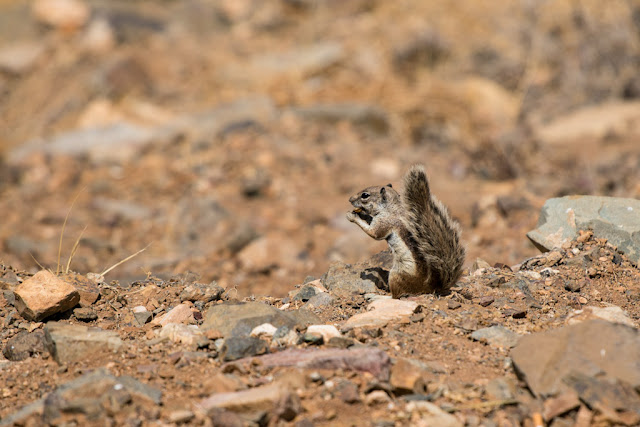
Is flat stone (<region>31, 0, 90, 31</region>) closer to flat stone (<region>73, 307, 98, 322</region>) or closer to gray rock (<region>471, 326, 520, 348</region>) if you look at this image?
flat stone (<region>73, 307, 98, 322</region>)

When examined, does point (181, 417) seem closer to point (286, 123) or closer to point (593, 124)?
point (286, 123)

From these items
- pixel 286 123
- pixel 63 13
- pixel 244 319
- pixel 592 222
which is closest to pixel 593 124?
pixel 286 123

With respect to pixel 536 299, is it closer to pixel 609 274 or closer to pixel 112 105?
pixel 609 274

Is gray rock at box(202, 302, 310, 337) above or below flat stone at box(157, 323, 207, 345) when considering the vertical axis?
above

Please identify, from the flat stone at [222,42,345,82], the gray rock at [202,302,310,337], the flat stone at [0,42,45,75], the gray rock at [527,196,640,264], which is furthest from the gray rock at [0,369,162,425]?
the flat stone at [0,42,45,75]

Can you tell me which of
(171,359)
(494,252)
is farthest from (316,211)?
(171,359)

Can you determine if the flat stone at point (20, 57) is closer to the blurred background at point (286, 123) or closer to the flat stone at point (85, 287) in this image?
the blurred background at point (286, 123)
